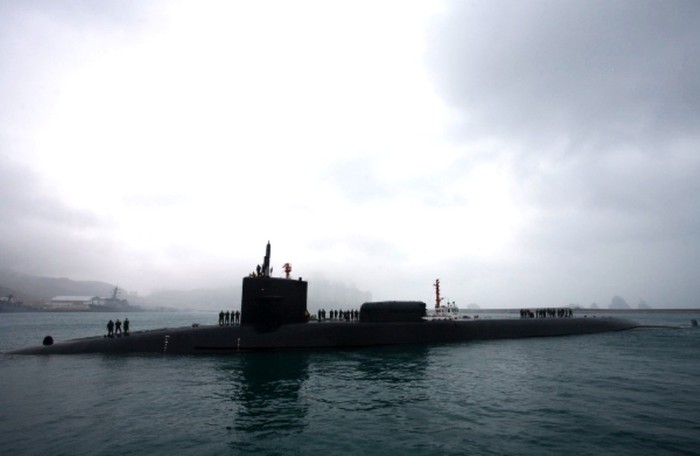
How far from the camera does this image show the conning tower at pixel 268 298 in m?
25.2

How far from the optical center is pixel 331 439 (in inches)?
419

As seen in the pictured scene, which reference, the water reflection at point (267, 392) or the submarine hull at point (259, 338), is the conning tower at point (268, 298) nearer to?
the submarine hull at point (259, 338)

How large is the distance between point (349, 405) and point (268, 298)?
497 inches

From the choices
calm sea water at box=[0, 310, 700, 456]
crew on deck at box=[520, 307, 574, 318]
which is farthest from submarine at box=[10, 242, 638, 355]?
crew on deck at box=[520, 307, 574, 318]

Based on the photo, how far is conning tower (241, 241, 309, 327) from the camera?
82.8 ft

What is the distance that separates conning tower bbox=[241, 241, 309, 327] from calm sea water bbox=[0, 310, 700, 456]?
9.65 feet

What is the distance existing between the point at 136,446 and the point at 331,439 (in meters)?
5.33

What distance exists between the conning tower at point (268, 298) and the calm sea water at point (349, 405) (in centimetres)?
294

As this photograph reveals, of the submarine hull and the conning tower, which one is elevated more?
the conning tower

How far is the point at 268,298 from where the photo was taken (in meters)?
25.1

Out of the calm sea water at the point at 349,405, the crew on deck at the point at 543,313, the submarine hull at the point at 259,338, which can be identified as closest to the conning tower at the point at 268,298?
the submarine hull at the point at 259,338

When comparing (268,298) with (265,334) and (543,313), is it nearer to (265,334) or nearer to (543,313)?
(265,334)

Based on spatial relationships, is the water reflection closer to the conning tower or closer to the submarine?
the submarine

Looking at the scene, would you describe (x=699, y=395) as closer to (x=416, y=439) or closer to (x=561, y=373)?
(x=561, y=373)
